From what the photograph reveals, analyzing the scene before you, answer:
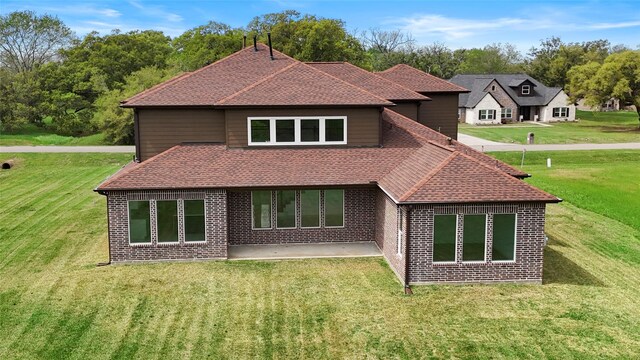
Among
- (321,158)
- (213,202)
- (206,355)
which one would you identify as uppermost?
(321,158)

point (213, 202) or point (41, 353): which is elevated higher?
point (213, 202)

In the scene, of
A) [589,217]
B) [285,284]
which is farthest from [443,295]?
[589,217]

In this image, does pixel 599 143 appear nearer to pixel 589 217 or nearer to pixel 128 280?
pixel 589 217

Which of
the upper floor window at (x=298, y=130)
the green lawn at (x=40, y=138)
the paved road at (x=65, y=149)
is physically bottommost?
the paved road at (x=65, y=149)

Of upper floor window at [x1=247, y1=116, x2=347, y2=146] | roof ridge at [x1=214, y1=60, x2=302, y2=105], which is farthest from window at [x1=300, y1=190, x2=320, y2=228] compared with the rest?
roof ridge at [x1=214, y1=60, x2=302, y2=105]

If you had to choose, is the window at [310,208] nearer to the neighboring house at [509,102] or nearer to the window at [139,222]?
the window at [139,222]

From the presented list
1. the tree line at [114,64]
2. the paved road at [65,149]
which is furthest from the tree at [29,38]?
the paved road at [65,149]
